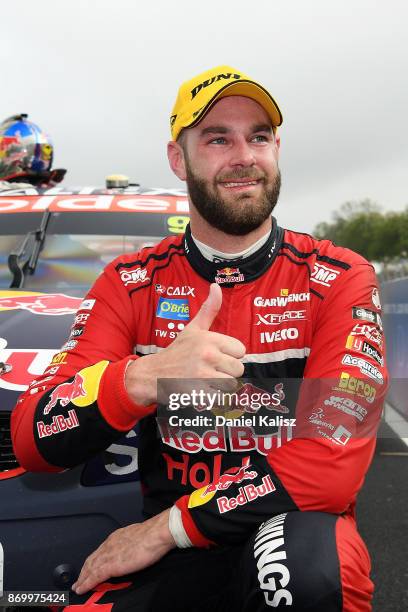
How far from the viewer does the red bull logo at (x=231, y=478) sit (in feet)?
5.43

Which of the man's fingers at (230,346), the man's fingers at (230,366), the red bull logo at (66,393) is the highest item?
the man's fingers at (230,346)

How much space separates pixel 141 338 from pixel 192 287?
221 mm

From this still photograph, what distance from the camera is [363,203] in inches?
4227

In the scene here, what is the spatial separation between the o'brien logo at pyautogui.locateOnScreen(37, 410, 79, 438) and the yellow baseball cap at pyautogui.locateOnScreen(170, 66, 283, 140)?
964 mm

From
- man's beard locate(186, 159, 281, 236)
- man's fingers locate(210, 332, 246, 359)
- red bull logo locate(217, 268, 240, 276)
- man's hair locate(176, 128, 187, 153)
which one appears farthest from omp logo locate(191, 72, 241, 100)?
man's fingers locate(210, 332, 246, 359)

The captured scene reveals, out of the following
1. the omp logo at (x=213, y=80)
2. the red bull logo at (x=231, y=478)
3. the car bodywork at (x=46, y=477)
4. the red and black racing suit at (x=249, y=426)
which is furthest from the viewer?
the omp logo at (x=213, y=80)

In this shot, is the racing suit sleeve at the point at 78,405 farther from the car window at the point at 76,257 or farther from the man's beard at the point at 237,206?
the car window at the point at 76,257

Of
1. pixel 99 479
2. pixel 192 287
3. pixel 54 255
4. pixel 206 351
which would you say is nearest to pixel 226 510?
pixel 206 351

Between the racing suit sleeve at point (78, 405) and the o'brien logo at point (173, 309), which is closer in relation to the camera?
the racing suit sleeve at point (78, 405)

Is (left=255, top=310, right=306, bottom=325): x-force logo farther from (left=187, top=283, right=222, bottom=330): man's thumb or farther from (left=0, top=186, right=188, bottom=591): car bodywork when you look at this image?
(left=0, top=186, right=188, bottom=591): car bodywork

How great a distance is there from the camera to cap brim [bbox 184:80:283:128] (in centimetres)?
205

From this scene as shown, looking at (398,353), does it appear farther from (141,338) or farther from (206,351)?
(206,351)

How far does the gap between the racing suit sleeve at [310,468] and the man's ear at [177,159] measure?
2.91ft

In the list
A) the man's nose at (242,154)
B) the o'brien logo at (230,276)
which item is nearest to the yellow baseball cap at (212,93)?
the man's nose at (242,154)
